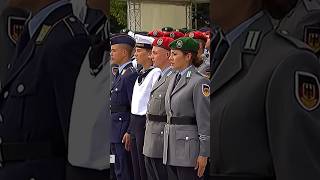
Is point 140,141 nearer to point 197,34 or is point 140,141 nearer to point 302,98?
point 197,34

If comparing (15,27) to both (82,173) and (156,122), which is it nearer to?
(82,173)

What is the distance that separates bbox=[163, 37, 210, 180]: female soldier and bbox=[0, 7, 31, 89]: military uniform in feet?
10.7

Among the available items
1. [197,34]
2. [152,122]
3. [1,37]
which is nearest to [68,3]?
[1,37]

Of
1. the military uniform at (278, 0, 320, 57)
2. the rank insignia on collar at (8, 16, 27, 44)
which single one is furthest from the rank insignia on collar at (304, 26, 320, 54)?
the rank insignia on collar at (8, 16, 27, 44)

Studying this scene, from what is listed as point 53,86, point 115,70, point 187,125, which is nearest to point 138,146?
point 115,70

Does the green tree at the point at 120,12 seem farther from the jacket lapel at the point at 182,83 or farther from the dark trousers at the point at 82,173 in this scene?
the dark trousers at the point at 82,173

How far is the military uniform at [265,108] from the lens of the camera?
183 centimetres

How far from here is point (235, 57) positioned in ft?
6.54

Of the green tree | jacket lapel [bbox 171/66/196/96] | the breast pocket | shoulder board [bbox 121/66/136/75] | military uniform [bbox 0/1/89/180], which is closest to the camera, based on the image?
military uniform [bbox 0/1/89/180]

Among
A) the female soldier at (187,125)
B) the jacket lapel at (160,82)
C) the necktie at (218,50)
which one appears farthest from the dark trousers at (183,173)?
the necktie at (218,50)

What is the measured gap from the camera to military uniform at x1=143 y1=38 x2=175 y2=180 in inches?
239

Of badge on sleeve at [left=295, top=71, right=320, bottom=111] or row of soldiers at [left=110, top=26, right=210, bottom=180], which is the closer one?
badge on sleeve at [left=295, top=71, right=320, bottom=111]

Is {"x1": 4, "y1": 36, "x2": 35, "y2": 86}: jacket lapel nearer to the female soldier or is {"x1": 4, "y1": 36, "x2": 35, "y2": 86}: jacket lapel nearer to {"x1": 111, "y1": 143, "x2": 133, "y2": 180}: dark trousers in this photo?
the female soldier

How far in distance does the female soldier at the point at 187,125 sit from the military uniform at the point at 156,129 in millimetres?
282
